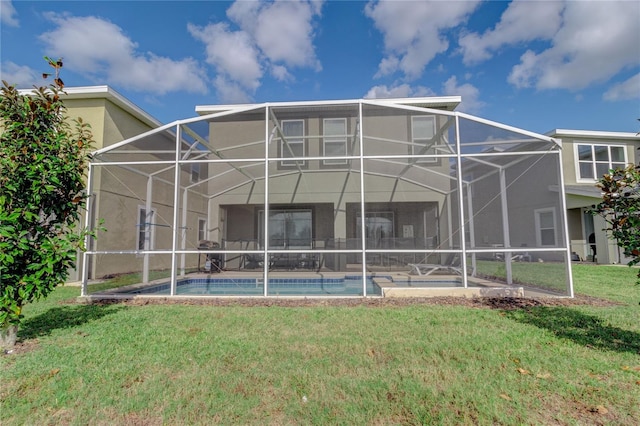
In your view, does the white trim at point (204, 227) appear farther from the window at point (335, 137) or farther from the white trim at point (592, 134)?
the white trim at point (592, 134)

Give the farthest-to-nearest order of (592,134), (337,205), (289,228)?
(592,134) → (337,205) → (289,228)

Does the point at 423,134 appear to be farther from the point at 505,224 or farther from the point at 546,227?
the point at 546,227

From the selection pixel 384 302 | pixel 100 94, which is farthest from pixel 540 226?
pixel 100 94

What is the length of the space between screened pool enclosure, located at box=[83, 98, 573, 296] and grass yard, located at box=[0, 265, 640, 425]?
6.29ft

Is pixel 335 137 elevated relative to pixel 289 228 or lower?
elevated

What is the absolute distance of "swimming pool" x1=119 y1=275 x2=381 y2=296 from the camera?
6441mm

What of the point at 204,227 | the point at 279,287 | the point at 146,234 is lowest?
the point at 279,287

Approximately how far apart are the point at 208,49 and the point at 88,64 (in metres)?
4.81

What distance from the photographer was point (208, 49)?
12.4m

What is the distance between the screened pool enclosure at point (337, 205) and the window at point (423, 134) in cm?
3

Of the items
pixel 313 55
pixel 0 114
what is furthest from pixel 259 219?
pixel 313 55

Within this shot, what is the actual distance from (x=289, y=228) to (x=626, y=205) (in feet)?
21.9

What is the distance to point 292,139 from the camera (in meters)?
7.52

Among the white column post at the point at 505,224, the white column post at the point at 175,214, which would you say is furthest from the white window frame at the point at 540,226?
the white column post at the point at 175,214
